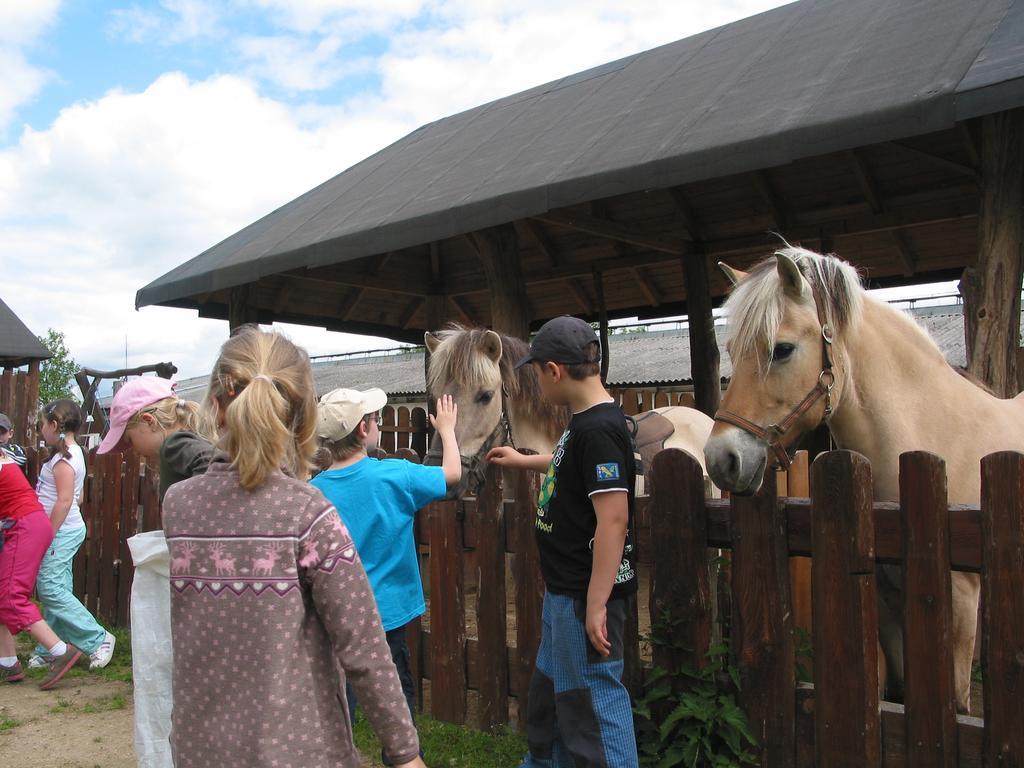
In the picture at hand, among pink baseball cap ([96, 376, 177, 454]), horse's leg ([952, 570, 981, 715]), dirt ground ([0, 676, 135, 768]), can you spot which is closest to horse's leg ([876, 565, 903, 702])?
horse's leg ([952, 570, 981, 715])

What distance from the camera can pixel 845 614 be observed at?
2.66m

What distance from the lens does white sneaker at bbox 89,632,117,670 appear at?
5.69 m

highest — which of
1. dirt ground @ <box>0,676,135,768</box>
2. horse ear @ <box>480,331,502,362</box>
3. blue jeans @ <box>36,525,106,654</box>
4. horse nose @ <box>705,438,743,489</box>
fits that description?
horse ear @ <box>480,331,502,362</box>

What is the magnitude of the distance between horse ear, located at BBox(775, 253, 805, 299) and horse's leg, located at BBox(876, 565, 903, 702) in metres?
1.05

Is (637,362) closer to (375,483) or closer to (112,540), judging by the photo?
(112,540)

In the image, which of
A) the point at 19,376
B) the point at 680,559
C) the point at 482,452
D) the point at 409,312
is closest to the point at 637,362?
the point at 409,312

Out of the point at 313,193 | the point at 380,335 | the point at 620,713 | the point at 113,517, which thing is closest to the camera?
the point at 620,713

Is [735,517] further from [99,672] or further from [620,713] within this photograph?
[99,672]

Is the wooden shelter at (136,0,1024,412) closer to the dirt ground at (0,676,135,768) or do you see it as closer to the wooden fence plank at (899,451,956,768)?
the wooden fence plank at (899,451,956,768)

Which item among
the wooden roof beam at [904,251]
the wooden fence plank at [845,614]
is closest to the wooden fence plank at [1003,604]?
the wooden fence plank at [845,614]

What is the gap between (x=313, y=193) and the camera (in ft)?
33.4

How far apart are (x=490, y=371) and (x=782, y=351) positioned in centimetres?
159

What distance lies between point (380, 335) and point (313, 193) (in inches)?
99.8

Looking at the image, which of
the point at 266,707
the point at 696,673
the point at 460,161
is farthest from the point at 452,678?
the point at 460,161
